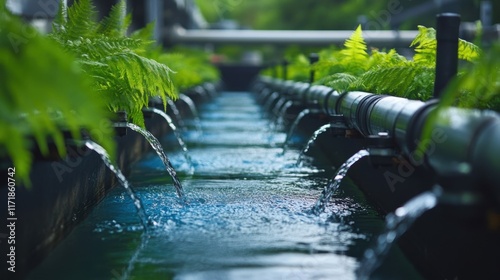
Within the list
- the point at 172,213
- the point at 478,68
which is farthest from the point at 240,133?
the point at 478,68

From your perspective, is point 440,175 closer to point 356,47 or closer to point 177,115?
point 356,47

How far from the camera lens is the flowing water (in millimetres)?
4422

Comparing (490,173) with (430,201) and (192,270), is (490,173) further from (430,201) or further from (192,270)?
(192,270)

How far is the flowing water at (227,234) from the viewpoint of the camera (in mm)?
4422

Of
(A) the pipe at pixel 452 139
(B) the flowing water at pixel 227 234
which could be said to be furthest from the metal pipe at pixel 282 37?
(A) the pipe at pixel 452 139

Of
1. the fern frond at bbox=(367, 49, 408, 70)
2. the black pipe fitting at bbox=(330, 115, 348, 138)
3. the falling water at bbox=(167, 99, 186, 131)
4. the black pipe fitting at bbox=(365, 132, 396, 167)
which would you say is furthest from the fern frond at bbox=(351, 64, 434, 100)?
the falling water at bbox=(167, 99, 186, 131)

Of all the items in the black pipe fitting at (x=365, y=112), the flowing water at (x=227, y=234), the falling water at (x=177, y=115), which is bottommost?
the falling water at (x=177, y=115)

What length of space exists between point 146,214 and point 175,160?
3569 mm

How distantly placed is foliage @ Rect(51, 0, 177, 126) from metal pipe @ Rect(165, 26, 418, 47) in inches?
1304

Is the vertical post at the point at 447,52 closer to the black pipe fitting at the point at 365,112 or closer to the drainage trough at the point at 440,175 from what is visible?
the drainage trough at the point at 440,175

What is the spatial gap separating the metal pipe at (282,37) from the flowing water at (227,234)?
3248 centimetres

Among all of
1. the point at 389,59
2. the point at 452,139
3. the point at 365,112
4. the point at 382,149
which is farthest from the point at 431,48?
the point at 452,139

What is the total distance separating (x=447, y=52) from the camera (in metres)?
5.02

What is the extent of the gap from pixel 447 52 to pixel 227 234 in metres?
1.80
